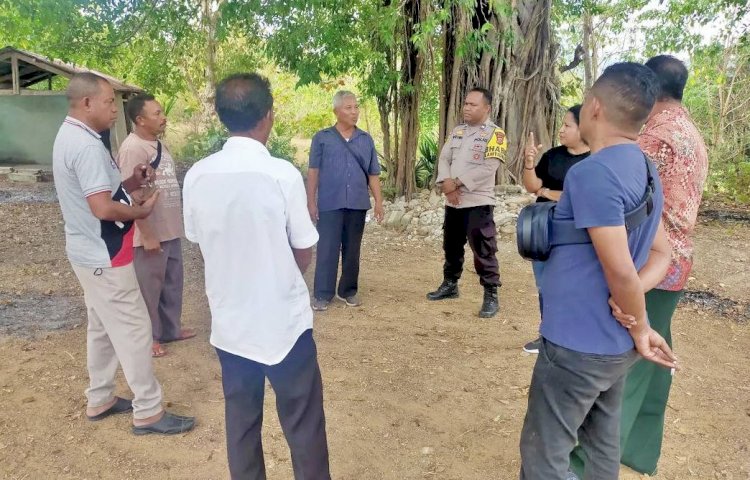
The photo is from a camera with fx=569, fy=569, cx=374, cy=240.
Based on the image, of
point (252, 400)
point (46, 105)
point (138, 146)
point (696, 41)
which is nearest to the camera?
point (252, 400)

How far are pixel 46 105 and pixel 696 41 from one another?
1439cm

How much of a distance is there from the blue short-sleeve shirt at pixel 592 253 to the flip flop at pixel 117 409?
8.01ft

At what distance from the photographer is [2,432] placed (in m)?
3.03

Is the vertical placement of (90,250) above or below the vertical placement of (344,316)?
above

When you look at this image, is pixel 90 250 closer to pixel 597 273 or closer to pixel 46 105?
pixel 597 273

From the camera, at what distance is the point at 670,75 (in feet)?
7.61

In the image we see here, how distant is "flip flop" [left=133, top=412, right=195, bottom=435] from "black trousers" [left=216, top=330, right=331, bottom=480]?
0.95m

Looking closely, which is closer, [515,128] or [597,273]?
[597,273]

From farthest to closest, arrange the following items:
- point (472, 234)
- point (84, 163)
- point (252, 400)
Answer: point (472, 234) → point (84, 163) → point (252, 400)

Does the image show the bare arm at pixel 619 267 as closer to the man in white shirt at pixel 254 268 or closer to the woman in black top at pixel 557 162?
the man in white shirt at pixel 254 268

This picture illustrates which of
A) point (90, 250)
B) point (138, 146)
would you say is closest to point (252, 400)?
point (90, 250)

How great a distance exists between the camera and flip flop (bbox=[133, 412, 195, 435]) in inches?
118

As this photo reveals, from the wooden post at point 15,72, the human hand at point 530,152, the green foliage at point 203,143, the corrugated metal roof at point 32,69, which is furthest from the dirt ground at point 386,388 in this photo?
the wooden post at point 15,72

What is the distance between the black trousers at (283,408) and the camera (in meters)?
2.10
